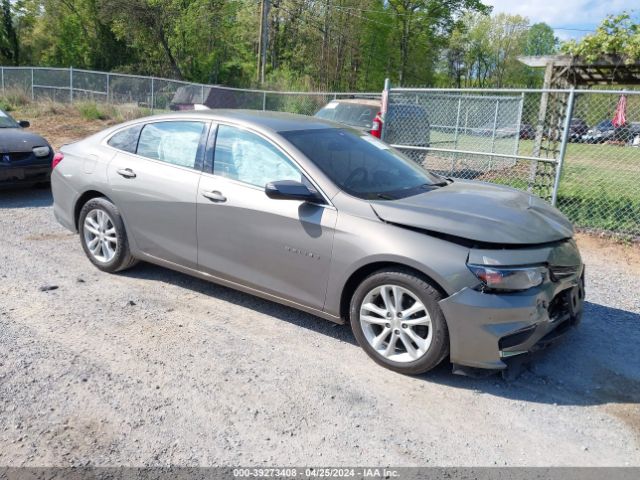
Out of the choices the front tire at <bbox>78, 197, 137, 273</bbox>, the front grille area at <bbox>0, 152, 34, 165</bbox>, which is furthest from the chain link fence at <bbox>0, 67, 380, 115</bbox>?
the front tire at <bbox>78, 197, 137, 273</bbox>

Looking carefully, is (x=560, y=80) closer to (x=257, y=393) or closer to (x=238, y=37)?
(x=257, y=393)

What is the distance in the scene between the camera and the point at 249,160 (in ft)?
14.4

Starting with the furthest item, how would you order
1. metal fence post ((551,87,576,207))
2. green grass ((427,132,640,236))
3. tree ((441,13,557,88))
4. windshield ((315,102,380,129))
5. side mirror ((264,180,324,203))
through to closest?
tree ((441,13,557,88)) → windshield ((315,102,380,129)) → green grass ((427,132,640,236)) → metal fence post ((551,87,576,207)) → side mirror ((264,180,324,203))

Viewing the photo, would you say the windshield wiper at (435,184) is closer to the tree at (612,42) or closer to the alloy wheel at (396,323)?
the alloy wheel at (396,323)

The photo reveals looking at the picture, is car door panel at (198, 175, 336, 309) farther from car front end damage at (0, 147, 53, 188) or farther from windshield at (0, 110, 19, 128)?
windshield at (0, 110, 19, 128)

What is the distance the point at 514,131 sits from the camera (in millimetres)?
13367

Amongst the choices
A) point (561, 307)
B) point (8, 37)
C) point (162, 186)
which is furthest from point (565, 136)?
point (8, 37)

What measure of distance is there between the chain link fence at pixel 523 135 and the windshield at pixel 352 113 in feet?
2.22

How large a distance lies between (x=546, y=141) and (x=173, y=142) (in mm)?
8553

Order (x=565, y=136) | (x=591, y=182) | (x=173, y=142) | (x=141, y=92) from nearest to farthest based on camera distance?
(x=173, y=142) → (x=565, y=136) → (x=591, y=182) → (x=141, y=92)

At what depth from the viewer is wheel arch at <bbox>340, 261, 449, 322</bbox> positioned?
351cm

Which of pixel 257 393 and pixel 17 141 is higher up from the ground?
pixel 17 141

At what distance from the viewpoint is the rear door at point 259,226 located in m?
3.94

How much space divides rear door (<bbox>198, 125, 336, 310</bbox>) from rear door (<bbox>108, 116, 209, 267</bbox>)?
0.50 ft
